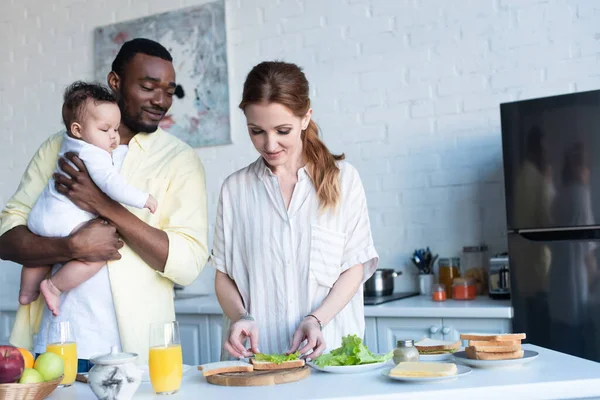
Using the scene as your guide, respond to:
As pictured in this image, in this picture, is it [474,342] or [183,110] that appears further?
[183,110]

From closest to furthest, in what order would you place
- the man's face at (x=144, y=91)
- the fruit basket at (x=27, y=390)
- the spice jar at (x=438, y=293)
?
the fruit basket at (x=27, y=390) < the man's face at (x=144, y=91) < the spice jar at (x=438, y=293)

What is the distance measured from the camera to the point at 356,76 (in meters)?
3.89

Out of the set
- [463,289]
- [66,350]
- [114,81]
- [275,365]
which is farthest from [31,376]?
[463,289]

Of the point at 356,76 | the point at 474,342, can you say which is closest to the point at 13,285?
the point at 356,76

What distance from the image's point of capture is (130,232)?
6.73 ft

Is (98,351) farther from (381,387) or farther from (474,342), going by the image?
(474,342)

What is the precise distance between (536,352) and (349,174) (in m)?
0.74

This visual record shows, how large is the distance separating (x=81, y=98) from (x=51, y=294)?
58 centimetres

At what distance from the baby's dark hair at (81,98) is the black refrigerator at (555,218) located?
176 centimetres

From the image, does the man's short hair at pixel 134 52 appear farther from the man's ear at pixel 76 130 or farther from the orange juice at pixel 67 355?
the orange juice at pixel 67 355

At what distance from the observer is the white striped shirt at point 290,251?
6.94ft

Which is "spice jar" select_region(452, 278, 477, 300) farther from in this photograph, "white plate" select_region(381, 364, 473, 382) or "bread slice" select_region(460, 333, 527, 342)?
"white plate" select_region(381, 364, 473, 382)

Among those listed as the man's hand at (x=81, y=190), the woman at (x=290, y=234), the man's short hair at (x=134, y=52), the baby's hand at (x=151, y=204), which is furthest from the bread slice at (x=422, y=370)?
the man's short hair at (x=134, y=52)

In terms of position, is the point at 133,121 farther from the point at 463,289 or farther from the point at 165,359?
the point at 463,289
